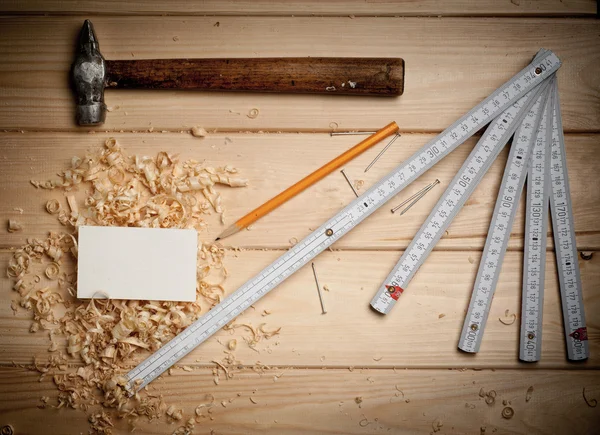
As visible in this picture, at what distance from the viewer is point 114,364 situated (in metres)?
1.18

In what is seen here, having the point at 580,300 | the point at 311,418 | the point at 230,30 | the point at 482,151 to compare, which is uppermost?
the point at 230,30

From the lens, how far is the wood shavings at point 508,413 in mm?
1206

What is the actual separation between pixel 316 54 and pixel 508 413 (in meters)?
1.00

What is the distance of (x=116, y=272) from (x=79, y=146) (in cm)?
33

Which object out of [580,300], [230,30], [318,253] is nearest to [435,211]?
[318,253]

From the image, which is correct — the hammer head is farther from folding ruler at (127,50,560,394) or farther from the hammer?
folding ruler at (127,50,560,394)

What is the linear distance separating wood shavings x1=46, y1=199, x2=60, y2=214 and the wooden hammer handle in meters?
0.32

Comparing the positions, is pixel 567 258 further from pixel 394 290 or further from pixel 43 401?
pixel 43 401

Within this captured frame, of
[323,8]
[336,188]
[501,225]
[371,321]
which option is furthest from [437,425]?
[323,8]

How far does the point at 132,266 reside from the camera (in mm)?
1164

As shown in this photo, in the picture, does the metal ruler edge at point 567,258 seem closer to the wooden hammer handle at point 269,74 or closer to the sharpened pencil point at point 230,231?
the wooden hammer handle at point 269,74

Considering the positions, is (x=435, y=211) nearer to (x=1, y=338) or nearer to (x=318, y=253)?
(x=318, y=253)

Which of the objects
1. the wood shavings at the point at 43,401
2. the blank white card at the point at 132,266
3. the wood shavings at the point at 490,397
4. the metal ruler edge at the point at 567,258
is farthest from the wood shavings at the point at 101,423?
the metal ruler edge at the point at 567,258

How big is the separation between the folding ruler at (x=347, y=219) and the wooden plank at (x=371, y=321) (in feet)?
0.17
